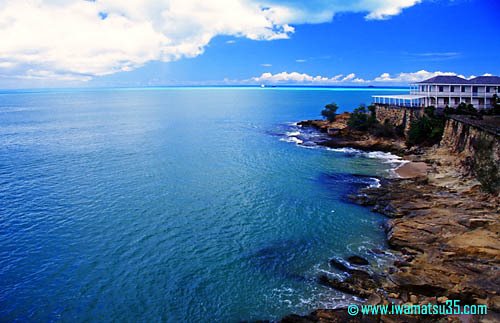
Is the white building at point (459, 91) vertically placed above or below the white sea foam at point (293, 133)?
above

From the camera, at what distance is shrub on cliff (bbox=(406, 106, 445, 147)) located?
2365 inches

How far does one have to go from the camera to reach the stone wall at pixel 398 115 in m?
68.8

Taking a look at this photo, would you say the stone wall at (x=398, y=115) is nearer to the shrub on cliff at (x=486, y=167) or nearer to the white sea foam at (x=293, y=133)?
the white sea foam at (x=293, y=133)

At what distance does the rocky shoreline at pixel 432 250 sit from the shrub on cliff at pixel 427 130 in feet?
59.4

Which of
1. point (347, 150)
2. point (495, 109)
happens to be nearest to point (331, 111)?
point (347, 150)

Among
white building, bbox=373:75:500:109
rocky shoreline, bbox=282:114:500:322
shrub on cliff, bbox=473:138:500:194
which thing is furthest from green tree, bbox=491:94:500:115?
rocky shoreline, bbox=282:114:500:322

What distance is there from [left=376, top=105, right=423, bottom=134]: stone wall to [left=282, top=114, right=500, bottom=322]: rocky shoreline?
2758 centimetres

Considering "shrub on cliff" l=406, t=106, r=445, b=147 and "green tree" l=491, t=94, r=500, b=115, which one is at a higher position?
"green tree" l=491, t=94, r=500, b=115

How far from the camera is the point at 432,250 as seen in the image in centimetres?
2648

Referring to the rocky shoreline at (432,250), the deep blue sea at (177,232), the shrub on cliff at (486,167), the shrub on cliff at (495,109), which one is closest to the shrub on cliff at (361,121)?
the deep blue sea at (177,232)

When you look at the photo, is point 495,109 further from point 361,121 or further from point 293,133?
point 293,133

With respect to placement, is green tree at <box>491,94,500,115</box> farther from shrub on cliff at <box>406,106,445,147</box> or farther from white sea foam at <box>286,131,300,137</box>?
white sea foam at <box>286,131,300,137</box>

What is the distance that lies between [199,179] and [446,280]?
31704 millimetres

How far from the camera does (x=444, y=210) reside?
3247 cm
